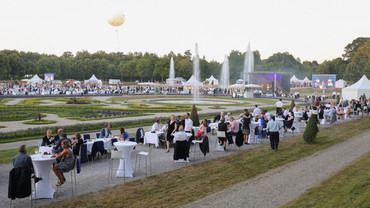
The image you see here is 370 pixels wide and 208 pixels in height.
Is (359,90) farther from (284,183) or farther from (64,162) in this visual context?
(64,162)

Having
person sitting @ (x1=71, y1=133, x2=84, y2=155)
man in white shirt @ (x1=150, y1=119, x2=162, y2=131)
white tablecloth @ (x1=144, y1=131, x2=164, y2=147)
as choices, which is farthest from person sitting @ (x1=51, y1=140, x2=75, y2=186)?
man in white shirt @ (x1=150, y1=119, x2=162, y2=131)

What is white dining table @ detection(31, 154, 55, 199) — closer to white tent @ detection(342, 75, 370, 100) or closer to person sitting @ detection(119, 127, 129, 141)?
person sitting @ detection(119, 127, 129, 141)

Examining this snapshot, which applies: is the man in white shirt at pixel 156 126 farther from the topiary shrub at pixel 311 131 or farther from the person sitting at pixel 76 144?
the topiary shrub at pixel 311 131

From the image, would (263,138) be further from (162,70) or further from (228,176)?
(162,70)

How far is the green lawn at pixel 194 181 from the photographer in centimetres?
767

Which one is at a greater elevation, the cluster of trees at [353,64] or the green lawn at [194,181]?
the cluster of trees at [353,64]

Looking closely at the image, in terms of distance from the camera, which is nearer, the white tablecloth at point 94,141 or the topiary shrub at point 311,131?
the white tablecloth at point 94,141

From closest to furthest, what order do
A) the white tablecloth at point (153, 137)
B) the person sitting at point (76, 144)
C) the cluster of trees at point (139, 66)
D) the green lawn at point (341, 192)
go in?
1. the green lawn at point (341, 192)
2. the person sitting at point (76, 144)
3. the white tablecloth at point (153, 137)
4. the cluster of trees at point (139, 66)

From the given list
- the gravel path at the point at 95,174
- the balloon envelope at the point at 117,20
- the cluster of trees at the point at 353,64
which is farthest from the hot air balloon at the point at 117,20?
the cluster of trees at the point at 353,64

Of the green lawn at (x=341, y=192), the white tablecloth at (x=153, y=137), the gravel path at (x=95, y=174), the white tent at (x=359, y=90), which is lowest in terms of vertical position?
the gravel path at (x=95, y=174)

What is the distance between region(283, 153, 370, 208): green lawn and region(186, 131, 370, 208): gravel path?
0.27 metres

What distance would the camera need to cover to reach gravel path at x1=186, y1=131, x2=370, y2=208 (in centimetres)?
749

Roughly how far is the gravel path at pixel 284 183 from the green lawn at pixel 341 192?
266 millimetres

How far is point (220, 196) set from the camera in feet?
25.9
